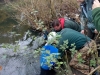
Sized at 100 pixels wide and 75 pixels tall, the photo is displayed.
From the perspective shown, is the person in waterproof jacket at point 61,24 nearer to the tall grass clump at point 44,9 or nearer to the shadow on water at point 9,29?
the tall grass clump at point 44,9

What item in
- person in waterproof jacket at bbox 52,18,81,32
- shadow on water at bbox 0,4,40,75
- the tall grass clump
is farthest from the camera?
the tall grass clump

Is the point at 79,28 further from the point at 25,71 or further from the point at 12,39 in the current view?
the point at 12,39

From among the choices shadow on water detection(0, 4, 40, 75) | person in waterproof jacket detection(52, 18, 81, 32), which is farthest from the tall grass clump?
person in waterproof jacket detection(52, 18, 81, 32)

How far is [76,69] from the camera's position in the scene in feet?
13.7

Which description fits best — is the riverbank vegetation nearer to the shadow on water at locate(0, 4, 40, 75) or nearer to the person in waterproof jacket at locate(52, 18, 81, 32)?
the shadow on water at locate(0, 4, 40, 75)

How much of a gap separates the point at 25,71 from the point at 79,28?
5.57 feet

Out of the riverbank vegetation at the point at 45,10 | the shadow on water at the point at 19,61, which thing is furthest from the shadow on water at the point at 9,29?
the riverbank vegetation at the point at 45,10

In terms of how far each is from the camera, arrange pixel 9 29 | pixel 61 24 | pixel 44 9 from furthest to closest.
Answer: pixel 9 29 < pixel 44 9 < pixel 61 24

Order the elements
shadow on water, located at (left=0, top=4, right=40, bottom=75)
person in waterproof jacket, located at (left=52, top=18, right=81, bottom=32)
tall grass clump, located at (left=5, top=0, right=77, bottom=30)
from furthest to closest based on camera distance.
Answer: tall grass clump, located at (left=5, top=0, right=77, bottom=30) → shadow on water, located at (left=0, top=4, right=40, bottom=75) → person in waterproof jacket, located at (left=52, top=18, right=81, bottom=32)

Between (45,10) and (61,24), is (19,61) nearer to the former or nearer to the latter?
(61,24)

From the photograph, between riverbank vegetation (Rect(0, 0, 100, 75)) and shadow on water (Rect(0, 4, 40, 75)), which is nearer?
shadow on water (Rect(0, 4, 40, 75))

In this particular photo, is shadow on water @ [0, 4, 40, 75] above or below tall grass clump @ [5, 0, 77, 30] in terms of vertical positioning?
below

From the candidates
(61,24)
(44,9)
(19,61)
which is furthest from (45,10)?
(61,24)

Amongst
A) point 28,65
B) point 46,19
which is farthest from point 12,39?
point 28,65
